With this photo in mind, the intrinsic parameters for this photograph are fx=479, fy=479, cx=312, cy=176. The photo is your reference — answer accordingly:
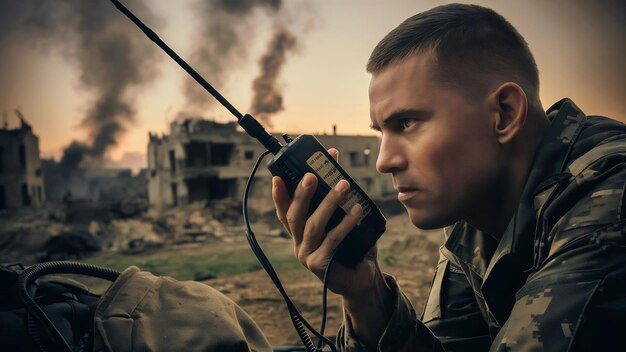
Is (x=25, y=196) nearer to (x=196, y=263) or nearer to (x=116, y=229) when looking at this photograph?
(x=116, y=229)

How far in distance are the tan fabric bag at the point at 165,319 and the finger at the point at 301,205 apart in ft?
0.95

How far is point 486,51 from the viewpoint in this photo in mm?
1455

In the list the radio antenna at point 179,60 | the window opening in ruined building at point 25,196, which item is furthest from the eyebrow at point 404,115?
the window opening in ruined building at point 25,196

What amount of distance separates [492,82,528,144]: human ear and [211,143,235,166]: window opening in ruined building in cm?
2483

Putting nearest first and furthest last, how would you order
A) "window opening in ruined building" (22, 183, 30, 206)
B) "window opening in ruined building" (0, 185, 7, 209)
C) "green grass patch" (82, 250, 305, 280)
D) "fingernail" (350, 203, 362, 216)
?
"fingernail" (350, 203, 362, 216) < "green grass patch" (82, 250, 305, 280) < "window opening in ruined building" (0, 185, 7, 209) < "window opening in ruined building" (22, 183, 30, 206)

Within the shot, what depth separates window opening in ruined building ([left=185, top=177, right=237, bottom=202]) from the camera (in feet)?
84.6

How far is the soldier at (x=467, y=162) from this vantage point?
1219 mm

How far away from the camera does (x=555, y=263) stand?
100 cm

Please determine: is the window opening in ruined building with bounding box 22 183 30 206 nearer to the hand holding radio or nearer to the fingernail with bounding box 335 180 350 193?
the hand holding radio

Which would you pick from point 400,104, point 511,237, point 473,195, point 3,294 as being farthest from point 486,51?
point 3,294

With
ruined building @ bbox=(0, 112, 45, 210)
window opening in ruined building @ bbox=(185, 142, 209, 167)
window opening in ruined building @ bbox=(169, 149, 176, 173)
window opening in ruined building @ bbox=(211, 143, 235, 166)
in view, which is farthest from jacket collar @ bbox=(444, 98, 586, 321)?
ruined building @ bbox=(0, 112, 45, 210)

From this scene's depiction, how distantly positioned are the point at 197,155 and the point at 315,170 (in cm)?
2540

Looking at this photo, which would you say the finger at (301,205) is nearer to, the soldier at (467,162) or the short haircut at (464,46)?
the soldier at (467,162)

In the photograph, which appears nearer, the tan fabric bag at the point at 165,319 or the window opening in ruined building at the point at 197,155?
the tan fabric bag at the point at 165,319
